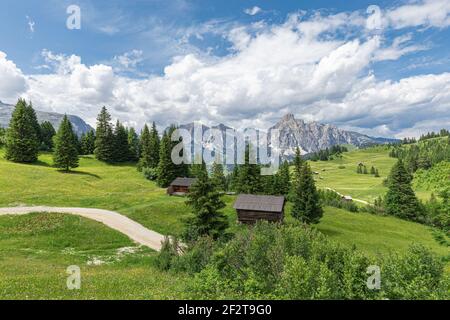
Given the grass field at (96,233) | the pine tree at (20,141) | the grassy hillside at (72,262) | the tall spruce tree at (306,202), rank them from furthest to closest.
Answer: the pine tree at (20,141) → the tall spruce tree at (306,202) → the grass field at (96,233) → the grassy hillside at (72,262)

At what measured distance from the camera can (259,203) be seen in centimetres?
5322

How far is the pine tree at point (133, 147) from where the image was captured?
105 meters

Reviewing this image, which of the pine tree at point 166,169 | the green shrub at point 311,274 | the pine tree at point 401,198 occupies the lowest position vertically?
the pine tree at point 401,198

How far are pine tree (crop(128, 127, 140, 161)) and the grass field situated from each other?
10609 millimetres

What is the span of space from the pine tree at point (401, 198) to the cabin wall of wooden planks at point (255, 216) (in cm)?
4884

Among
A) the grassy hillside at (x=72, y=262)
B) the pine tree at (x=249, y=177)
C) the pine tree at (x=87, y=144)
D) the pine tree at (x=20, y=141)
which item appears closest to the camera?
the grassy hillside at (x=72, y=262)

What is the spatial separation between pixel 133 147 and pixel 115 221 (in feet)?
226

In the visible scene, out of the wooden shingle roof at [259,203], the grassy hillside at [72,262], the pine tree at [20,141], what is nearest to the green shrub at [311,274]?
the grassy hillside at [72,262]

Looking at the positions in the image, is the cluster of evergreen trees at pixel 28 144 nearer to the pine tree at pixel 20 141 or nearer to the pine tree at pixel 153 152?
the pine tree at pixel 20 141

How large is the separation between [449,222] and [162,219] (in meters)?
37.7

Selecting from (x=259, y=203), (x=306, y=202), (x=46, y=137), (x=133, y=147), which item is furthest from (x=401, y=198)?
(x=46, y=137)

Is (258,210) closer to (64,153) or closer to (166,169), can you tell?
(166,169)

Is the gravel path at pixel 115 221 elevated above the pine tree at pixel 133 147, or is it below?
below
